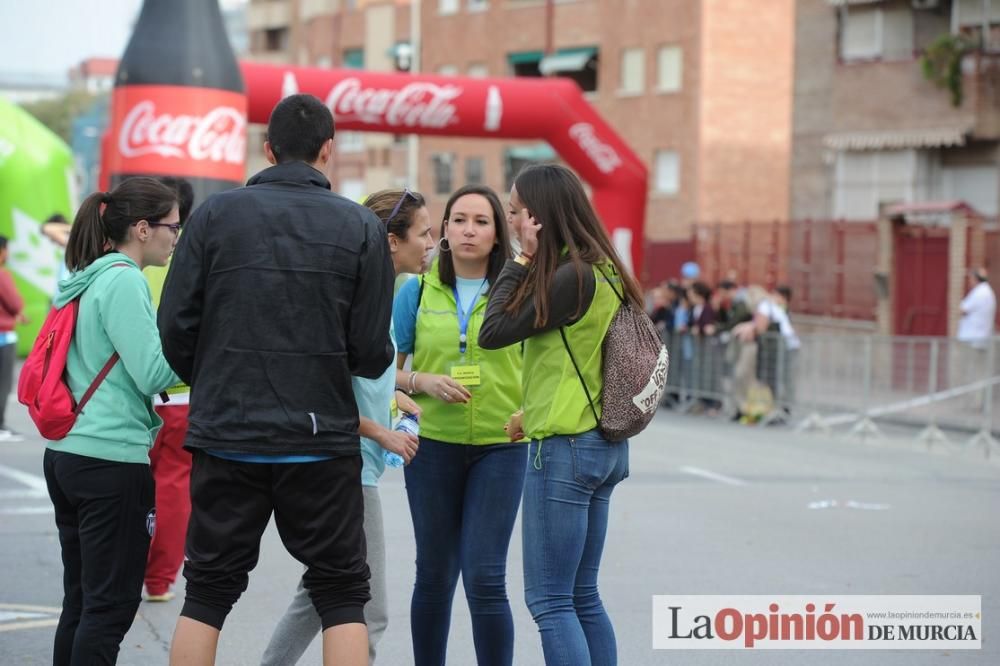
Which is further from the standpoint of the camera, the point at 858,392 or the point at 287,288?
the point at 858,392

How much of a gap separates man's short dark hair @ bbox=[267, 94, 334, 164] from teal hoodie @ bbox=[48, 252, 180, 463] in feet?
2.82

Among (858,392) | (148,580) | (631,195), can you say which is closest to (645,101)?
(631,195)

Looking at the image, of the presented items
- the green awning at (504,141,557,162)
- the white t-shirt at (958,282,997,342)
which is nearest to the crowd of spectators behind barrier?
the white t-shirt at (958,282,997,342)

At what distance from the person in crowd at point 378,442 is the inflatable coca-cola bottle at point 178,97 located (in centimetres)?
975

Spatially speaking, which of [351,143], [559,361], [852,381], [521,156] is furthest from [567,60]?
[559,361]

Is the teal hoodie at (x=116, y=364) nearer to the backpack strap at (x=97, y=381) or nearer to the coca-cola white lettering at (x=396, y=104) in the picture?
the backpack strap at (x=97, y=381)

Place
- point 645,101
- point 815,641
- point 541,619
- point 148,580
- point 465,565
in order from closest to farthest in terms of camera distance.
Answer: point 541,619 < point 465,565 < point 815,641 < point 148,580 < point 645,101

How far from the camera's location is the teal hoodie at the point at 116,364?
510cm

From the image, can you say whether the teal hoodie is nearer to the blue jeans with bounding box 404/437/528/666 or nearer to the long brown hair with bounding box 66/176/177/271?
the long brown hair with bounding box 66/176/177/271

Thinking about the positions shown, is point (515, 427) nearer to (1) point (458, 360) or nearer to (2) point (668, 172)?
(1) point (458, 360)

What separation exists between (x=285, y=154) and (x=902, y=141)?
35.0m

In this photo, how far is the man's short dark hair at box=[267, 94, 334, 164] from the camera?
459 cm

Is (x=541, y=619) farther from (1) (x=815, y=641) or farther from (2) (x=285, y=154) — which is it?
(1) (x=815, y=641)

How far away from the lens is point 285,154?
4.60 m
